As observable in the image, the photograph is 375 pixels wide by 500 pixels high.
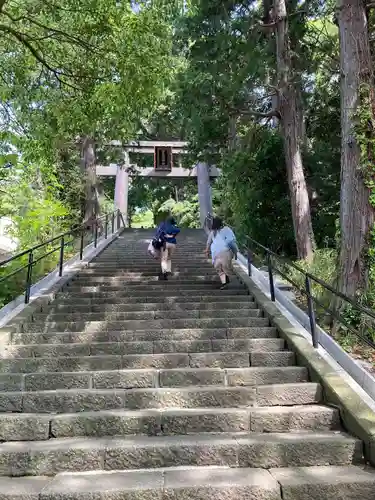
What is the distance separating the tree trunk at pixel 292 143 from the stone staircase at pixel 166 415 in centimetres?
421

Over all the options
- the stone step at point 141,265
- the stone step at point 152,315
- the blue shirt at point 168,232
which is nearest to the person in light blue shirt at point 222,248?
the blue shirt at point 168,232

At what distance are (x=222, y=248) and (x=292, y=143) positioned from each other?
4197 millimetres

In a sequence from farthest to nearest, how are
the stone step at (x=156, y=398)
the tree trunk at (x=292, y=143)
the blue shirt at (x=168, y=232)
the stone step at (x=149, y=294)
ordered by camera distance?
the tree trunk at (x=292, y=143)
the blue shirt at (x=168, y=232)
the stone step at (x=149, y=294)
the stone step at (x=156, y=398)

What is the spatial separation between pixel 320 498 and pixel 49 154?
627 centimetres

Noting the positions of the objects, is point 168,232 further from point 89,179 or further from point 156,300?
point 89,179

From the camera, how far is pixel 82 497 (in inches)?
107

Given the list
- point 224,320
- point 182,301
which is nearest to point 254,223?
point 182,301

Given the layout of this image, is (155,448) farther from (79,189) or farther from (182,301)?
(79,189)

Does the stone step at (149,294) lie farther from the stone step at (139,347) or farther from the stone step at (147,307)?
the stone step at (139,347)

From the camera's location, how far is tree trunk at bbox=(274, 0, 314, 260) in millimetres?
9703

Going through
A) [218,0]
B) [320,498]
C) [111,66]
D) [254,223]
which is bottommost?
[320,498]

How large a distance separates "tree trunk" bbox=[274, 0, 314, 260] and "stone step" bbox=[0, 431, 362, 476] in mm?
6633

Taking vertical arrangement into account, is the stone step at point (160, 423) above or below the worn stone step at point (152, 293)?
below

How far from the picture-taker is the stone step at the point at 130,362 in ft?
14.9
